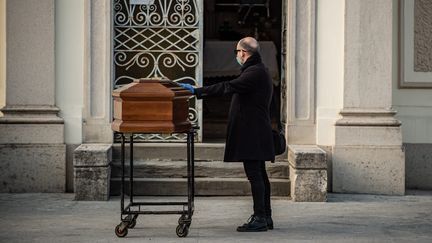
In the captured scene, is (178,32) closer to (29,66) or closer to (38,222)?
(29,66)

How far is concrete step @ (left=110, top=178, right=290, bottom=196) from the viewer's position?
1316 cm

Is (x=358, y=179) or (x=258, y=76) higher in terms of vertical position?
(x=258, y=76)

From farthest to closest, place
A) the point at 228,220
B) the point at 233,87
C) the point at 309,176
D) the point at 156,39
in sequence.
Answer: the point at 156,39 < the point at 309,176 < the point at 228,220 < the point at 233,87

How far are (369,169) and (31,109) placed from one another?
4348 millimetres

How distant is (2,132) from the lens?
43.9ft

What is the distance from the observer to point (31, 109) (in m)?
13.5

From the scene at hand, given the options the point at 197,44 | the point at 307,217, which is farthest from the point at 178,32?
the point at 307,217

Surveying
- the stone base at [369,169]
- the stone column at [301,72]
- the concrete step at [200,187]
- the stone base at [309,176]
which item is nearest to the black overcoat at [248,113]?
the stone base at [309,176]

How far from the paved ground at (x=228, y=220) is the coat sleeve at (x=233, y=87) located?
1.41 m

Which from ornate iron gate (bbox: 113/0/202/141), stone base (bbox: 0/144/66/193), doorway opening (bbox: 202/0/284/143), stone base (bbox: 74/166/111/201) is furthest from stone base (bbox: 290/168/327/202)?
stone base (bbox: 0/144/66/193)

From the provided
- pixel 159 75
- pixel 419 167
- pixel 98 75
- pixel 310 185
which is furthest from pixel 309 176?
pixel 98 75

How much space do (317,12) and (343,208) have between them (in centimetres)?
275

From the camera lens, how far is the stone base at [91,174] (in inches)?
501

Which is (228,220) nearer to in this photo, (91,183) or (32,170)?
(91,183)
